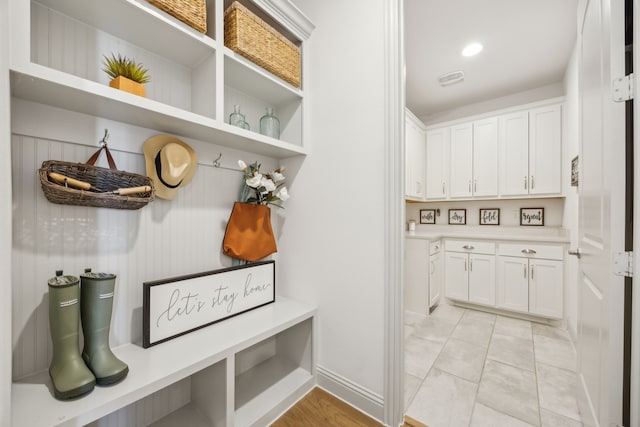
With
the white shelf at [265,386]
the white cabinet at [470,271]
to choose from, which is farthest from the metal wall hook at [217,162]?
the white cabinet at [470,271]

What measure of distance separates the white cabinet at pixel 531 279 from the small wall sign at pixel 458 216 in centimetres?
72

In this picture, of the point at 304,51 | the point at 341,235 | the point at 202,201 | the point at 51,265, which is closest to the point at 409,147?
the point at 304,51

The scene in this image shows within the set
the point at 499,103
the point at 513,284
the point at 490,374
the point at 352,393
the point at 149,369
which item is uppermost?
the point at 499,103

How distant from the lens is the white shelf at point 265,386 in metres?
1.31

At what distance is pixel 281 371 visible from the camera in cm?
166

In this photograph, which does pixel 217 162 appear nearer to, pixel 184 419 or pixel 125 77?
pixel 125 77

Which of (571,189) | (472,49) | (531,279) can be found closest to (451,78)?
(472,49)

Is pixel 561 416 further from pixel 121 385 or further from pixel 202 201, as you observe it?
pixel 202 201

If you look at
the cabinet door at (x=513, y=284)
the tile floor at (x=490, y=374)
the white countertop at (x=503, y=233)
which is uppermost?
the white countertop at (x=503, y=233)

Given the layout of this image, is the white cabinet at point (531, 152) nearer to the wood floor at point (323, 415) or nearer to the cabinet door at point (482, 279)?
the cabinet door at point (482, 279)

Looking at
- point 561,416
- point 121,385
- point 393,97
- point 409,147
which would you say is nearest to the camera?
point 121,385

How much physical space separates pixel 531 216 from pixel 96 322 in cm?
405

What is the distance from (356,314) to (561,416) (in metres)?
1.26

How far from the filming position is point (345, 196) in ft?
5.01
